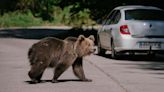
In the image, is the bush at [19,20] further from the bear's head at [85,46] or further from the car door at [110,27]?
the bear's head at [85,46]

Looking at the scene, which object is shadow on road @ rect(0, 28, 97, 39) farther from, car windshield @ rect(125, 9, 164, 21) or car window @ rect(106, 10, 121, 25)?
car windshield @ rect(125, 9, 164, 21)

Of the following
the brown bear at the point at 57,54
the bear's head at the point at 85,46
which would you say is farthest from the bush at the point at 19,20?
the bear's head at the point at 85,46

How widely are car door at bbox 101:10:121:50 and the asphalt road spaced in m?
0.98

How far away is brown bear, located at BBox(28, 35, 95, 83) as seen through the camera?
1266 centimetres

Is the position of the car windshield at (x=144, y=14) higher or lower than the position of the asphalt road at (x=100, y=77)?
higher

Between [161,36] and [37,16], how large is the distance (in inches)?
2219

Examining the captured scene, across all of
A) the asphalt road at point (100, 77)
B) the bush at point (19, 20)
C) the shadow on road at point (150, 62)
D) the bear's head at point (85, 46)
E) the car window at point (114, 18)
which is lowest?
the bush at point (19, 20)

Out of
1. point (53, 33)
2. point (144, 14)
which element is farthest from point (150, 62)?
point (53, 33)

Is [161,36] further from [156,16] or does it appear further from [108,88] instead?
[108,88]

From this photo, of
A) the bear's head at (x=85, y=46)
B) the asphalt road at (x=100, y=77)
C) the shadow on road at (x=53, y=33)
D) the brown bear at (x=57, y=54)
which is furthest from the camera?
the shadow on road at (x=53, y=33)

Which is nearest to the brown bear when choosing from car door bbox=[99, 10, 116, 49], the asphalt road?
the asphalt road

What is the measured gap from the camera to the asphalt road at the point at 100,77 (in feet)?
39.9

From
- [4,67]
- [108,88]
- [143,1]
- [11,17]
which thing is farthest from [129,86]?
[11,17]

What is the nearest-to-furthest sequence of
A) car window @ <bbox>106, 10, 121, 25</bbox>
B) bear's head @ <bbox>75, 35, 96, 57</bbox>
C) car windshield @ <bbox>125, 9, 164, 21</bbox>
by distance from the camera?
bear's head @ <bbox>75, 35, 96, 57</bbox>, car windshield @ <bbox>125, 9, 164, 21</bbox>, car window @ <bbox>106, 10, 121, 25</bbox>
